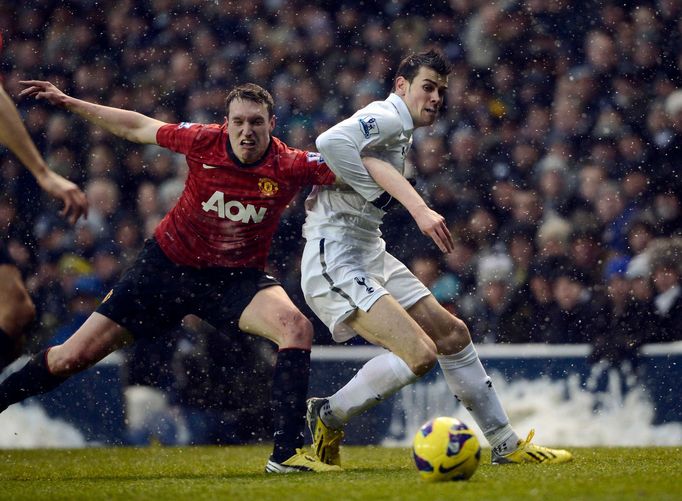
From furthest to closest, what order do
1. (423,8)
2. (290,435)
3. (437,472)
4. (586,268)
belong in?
(423,8)
(586,268)
(290,435)
(437,472)

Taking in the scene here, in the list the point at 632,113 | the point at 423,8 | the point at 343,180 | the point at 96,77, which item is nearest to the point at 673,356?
the point at 632,113

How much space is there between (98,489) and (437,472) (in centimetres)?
144

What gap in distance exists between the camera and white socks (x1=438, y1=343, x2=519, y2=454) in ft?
19.4

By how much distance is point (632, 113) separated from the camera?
28.7 ft

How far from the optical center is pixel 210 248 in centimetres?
595

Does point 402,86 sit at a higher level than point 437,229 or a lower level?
higher

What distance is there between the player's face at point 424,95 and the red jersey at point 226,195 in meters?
0.54

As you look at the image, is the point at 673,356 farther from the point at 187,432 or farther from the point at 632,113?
the point at 187,432

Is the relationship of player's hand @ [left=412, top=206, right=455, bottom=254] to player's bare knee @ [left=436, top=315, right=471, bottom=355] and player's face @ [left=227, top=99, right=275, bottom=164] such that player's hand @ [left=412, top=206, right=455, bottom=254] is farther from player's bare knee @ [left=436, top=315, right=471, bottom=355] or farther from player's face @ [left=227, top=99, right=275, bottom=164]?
player's face @ [left=227, top=99, right=275, bottom=164]

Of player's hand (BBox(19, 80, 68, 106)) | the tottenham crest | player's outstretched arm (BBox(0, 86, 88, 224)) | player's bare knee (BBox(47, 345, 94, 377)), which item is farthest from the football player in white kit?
player's outstretched arm (BBox(0, 86, 88, 224))

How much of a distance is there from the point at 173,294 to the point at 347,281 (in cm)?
93

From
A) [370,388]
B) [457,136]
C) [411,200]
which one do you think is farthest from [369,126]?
[457,136]

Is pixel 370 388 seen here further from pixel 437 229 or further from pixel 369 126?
pixel 369 126

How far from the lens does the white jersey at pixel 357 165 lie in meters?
5.56
